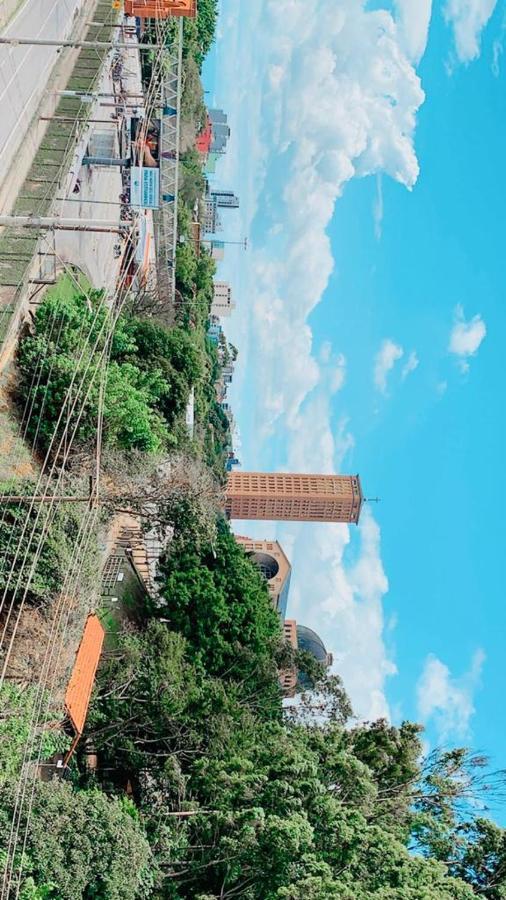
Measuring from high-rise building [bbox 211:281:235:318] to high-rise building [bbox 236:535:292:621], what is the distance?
30107 millimetres

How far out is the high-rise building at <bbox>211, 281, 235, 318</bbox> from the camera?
81.5 m

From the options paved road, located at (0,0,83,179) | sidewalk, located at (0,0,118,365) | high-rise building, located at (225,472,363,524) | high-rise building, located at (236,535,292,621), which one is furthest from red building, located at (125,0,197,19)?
high-rise building, located at (225,472,363,524)

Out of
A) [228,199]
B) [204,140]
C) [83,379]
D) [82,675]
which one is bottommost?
[82,675]

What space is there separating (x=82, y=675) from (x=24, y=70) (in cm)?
1826

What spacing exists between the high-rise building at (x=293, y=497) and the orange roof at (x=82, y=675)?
62.1m

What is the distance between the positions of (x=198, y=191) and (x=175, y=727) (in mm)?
37053

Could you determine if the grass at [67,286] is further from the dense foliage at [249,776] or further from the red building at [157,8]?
the red building at [157,8]

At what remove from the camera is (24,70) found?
20.4 m

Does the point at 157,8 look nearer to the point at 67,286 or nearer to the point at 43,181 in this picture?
the point at 43,181

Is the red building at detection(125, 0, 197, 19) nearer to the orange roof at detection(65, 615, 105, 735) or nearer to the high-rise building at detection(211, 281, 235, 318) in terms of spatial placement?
the orange roof at detection(65, 615, 105, 735)

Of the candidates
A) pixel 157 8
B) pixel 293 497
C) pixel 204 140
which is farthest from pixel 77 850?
pixel 293 497

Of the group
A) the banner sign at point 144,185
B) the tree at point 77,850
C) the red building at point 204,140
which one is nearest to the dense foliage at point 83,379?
the banner sign at point 144,185

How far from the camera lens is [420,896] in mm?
14055

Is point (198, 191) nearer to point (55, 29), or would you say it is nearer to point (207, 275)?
point (207, 275)
